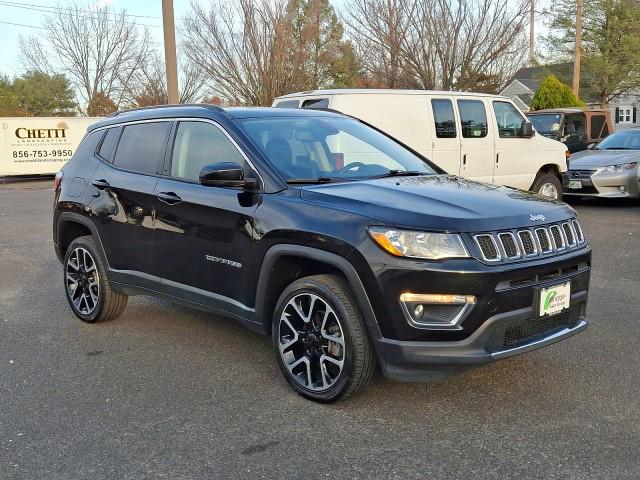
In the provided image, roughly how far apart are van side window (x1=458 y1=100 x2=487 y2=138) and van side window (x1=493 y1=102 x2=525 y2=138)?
30 cm

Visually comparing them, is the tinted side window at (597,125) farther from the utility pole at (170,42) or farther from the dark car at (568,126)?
the utility pole at (170,42)

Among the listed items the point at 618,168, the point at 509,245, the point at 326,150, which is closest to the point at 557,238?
the point at 509,245

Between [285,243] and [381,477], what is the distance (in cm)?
147

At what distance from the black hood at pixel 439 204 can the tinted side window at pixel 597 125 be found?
47.2ft

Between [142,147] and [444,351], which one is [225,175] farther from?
[444,351]

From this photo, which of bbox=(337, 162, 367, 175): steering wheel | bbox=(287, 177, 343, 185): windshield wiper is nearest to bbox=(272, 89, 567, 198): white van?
bbox=(337, 162, 367, 175): steering wheel

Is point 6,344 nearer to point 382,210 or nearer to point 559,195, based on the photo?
point 382,210

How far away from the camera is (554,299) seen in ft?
12.6

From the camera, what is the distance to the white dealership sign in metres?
23.1

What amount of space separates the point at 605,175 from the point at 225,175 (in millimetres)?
9751

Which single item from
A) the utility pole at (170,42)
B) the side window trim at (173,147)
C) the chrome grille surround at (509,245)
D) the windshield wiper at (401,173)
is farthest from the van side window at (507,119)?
the utility pole at (170,42)

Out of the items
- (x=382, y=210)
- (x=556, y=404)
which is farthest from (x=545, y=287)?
(x=382, y=210)

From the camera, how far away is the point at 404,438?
11.8 ft

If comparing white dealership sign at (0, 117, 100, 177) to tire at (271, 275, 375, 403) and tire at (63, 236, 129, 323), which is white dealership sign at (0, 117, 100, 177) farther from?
tire at (271, 275, 375, 403)
